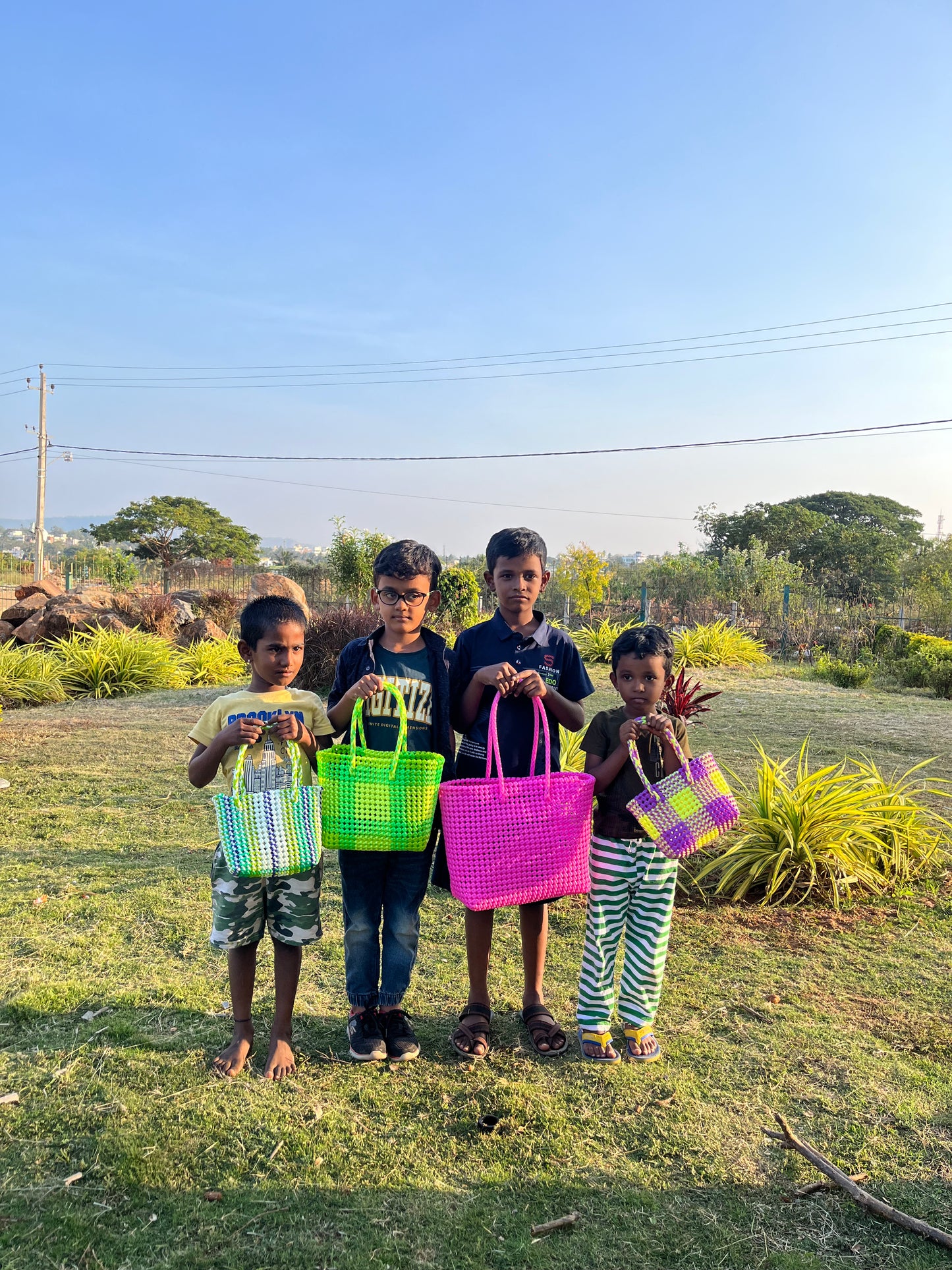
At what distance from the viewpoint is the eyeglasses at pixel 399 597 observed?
2529 millimetres

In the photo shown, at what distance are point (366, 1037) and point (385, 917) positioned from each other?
0.36 m

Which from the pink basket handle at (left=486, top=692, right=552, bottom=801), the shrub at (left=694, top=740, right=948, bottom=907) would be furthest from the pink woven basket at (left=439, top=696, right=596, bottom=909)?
the shrub at (left=694, top=740, right=948, bottom=907)

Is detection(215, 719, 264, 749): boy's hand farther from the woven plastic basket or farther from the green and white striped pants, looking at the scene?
the green and white striped pants

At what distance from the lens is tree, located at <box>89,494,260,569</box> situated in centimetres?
4550

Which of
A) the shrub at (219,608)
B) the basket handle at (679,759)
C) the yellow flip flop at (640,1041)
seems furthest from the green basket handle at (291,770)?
the shrub at (219,608)

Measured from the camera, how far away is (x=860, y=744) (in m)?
7.52

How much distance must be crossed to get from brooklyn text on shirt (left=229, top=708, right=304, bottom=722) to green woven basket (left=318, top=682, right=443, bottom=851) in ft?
0.47

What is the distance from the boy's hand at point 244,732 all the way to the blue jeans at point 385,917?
539 mm

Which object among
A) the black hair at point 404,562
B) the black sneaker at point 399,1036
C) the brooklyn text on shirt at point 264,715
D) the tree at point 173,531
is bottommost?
the black sneaker at point 399,1036

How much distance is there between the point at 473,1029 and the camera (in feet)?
8.57

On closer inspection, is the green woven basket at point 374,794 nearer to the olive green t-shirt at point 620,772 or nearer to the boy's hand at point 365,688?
the boy's hand at point 365,688

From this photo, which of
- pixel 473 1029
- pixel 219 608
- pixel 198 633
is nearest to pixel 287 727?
pixel 473 1029

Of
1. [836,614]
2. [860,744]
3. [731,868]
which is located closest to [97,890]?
[731,868]

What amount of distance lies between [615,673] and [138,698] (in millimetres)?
9196
